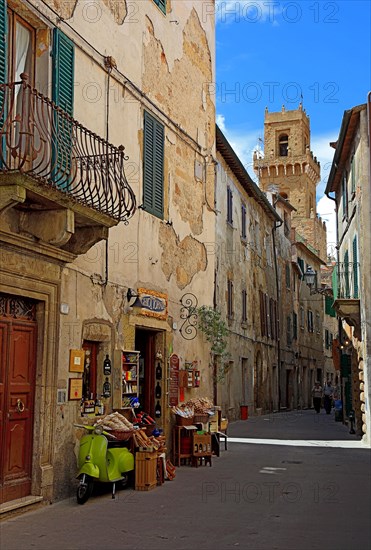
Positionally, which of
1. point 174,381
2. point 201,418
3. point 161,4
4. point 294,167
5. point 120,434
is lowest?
point 120,434

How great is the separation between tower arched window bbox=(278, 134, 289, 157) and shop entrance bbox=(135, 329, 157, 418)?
195 feet

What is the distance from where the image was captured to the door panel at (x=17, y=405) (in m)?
8.09

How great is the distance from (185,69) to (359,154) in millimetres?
6716

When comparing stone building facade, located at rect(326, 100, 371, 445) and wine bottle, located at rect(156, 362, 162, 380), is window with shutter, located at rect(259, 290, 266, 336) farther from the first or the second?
wine bottle, located at rect(156, 362, 162, 380)

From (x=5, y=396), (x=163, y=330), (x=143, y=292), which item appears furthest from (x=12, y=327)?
(x=163, y=330)

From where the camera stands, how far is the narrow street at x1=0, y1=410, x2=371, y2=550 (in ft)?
22.6

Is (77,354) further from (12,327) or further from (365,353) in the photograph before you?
(365,353)

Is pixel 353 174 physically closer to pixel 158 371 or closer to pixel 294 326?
pixel 158 371

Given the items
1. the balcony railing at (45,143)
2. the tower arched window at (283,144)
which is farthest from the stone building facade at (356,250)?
the tower arched window at (283,144)

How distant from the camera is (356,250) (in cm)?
1969

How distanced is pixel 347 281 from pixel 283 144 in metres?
50.4

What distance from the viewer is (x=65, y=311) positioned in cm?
910

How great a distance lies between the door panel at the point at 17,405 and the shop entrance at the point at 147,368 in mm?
3900

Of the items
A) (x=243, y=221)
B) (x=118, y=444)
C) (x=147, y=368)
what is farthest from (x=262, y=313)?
(x=118, y=444)
